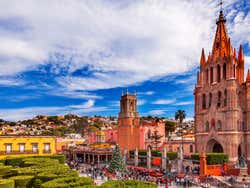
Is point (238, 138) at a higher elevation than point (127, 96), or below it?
below

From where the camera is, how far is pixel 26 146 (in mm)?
41438

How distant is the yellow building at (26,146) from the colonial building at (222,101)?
1054 inches

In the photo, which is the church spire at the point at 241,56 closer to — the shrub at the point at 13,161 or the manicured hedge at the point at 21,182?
the shrub at the point at 13,161

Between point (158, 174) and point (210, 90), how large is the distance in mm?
22999

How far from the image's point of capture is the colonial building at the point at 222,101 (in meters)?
47.8

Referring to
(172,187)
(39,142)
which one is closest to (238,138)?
(172,187)

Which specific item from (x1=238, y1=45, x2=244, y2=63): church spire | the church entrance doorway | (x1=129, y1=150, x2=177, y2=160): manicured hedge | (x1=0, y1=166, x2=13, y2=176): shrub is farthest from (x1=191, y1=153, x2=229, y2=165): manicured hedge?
(x1=0, y1=166, x2=13, y2=176): shrub

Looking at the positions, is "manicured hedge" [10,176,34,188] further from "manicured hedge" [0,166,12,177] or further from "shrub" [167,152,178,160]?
"shrub" [167,152,178,160]

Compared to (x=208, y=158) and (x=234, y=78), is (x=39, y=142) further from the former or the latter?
(x=234, y=78)

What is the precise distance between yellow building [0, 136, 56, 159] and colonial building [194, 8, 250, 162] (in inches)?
1054

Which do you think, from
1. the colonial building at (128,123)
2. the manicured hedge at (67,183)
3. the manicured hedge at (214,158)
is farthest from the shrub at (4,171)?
the colonial building at (128,123)

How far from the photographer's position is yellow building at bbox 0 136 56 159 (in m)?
39.6

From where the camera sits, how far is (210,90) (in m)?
52.3

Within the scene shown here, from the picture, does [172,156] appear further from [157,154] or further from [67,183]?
[67,183]
